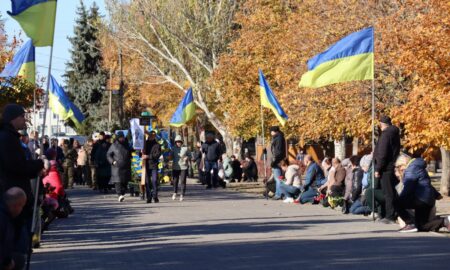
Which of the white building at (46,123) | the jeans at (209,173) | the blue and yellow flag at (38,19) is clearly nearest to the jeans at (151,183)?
the white building at (46,123)

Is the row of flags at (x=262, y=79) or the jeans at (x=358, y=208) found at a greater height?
the row of flags at (x=262, y=79)

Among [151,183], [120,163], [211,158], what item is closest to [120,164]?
[120,163]

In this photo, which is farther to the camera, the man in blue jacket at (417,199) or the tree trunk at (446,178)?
the tree trunk at (446,178)

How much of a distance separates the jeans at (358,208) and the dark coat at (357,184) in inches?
6.9

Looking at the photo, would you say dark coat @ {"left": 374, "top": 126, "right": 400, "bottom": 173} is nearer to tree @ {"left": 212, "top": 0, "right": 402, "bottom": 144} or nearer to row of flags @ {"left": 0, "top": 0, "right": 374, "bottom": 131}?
row of flags @ {"left": 0, "top": 0, "right": 374, "bottom": 131}

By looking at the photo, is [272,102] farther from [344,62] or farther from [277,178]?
[344,62]

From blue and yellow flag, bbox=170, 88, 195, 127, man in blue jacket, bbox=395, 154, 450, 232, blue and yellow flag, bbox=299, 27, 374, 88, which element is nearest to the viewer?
man in blue jacket, bbox=395, 154, 450, 232

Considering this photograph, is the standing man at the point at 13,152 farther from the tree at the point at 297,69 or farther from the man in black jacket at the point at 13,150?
the tree at the point at 297,69

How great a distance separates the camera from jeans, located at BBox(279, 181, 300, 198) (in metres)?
28.1

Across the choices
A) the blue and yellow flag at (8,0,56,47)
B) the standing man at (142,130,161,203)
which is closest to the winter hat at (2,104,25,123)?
the blue and yellow flag at (8,0,56,47)

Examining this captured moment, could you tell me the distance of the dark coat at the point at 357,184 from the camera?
895 inches

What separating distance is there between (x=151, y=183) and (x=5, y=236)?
19.7 m

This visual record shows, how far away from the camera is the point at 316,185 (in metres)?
27.4

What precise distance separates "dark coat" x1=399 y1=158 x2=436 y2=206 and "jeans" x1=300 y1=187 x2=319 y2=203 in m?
9.10
